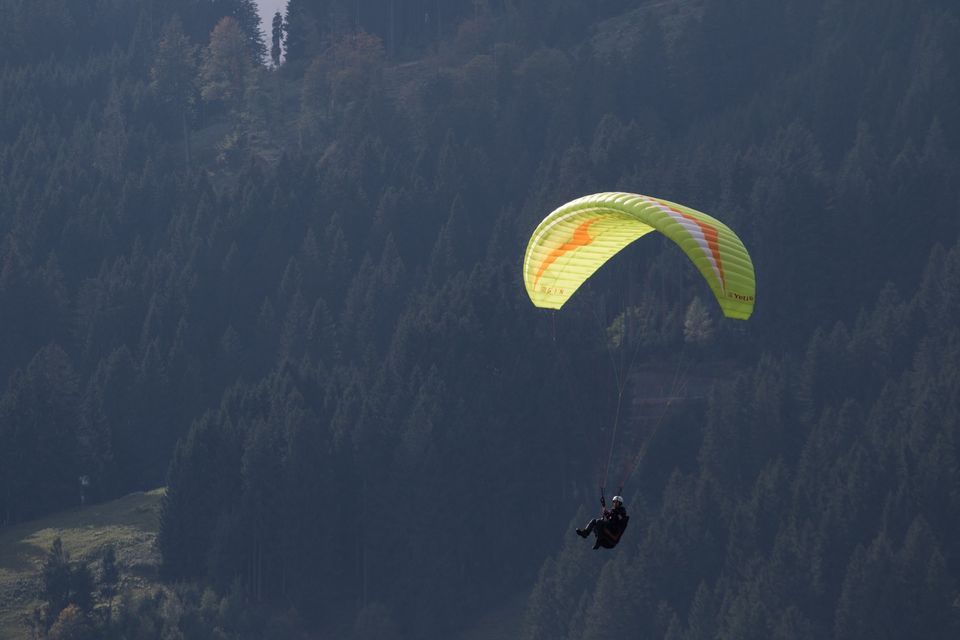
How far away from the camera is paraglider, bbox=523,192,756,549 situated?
35.6 metres

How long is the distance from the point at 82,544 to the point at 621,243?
5549cm

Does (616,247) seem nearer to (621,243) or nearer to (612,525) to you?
(621,243)

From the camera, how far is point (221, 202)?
138 meters

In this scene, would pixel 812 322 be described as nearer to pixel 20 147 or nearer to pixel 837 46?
pixel 837 46

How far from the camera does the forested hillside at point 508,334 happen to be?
292 ft

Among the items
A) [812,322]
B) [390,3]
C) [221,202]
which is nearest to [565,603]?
[812,322]

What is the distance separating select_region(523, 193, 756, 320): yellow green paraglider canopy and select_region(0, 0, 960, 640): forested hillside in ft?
146

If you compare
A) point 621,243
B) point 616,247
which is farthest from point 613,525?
point 621,243

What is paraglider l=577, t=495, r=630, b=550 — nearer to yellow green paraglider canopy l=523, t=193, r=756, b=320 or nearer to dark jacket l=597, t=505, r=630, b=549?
dark jacket l=597, t=505, r=630, b=549

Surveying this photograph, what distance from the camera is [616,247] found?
4044 cm

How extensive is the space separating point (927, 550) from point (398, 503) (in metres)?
25.3

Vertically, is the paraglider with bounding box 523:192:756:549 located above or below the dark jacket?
above

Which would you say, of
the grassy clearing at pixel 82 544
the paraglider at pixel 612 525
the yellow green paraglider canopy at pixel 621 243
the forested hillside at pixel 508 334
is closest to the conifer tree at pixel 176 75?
the forested hillside at pixel 508 334

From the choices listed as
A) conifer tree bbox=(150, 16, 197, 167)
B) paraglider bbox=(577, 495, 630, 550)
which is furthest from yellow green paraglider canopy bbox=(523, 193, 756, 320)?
conifer tree bbox=(150, 16, 197, 167)
